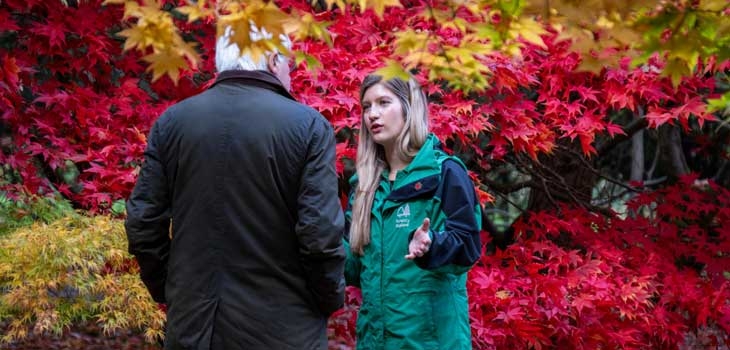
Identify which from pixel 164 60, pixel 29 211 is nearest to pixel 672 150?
pixel 29 211

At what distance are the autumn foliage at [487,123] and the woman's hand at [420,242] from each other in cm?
94

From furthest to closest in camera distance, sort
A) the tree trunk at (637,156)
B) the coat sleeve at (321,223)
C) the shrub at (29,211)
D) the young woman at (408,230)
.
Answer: the tree trunk at (637,156) < the shrub at (29,211) < the young woman at (408,230) < the coat sleeve at (321,223)

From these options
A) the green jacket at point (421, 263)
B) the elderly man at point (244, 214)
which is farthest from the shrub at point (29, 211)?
the green jacket at point (421, 263)

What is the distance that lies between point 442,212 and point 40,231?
159cm

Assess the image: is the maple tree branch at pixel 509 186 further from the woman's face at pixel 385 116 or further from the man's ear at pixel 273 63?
the man's ear at pixel 273 63

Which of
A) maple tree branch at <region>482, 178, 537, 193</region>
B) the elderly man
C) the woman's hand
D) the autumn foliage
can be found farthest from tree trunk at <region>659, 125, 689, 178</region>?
the elderly man

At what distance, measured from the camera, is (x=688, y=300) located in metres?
3.83

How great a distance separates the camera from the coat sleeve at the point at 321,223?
209 cm

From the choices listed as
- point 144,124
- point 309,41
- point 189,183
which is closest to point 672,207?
point 309,41

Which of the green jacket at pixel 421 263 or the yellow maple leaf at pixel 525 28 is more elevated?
the yellow maple leaf at pixel 525 28

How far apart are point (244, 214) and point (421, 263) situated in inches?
21.0

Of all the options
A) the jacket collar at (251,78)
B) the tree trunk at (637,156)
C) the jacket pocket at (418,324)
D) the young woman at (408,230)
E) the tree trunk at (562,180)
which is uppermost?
the jacket collar at (251,78)

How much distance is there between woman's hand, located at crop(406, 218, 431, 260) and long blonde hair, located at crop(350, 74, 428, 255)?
286 millimetres

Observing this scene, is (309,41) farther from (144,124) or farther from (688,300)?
(688,300)
